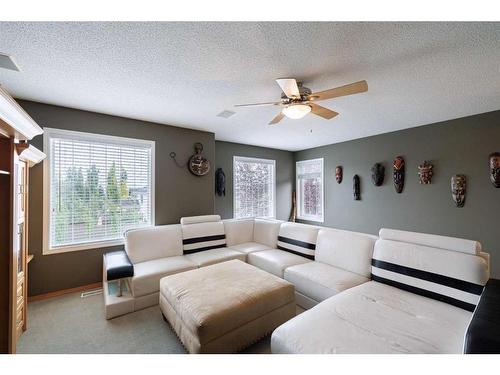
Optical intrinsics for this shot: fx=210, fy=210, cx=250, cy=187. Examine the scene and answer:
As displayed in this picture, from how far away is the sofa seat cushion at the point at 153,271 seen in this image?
2.33 metres

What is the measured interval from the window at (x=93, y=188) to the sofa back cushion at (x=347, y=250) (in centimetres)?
267

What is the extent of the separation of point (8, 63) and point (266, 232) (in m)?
3.48

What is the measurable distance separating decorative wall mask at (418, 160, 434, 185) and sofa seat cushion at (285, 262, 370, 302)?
2.36m

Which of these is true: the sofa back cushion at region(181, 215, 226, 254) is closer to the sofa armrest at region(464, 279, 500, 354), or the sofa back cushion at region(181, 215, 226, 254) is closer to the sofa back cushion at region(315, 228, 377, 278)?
the sofa back cushion at region(315, 228, 377, 278)

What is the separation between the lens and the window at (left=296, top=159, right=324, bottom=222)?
5355 mm

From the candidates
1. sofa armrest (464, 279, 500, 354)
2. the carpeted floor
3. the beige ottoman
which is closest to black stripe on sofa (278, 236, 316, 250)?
the beige ottoman

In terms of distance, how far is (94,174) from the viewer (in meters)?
2.97

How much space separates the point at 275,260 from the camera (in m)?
2.79

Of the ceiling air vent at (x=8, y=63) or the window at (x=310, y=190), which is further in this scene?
the window at (x=310, y=190)

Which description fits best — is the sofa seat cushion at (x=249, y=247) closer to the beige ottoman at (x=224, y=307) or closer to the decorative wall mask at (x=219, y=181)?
the beige ottoman at (x=224, y=307)

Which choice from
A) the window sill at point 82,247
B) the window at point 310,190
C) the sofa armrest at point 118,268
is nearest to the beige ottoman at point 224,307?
the sofa armrest at point 118,268

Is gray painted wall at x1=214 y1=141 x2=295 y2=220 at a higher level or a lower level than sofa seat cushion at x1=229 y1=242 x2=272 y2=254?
higher

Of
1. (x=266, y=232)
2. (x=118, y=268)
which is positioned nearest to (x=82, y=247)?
(x=118, y=268)

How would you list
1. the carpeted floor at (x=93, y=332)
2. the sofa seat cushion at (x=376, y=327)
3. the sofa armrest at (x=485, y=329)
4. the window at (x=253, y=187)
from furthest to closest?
the window at (x=253, y=187)
the carpeted floor at (x=93, y=332)
the sofa seat cushion at (x=376, y=327)
the sofa armrest at (x=485, y=329)
